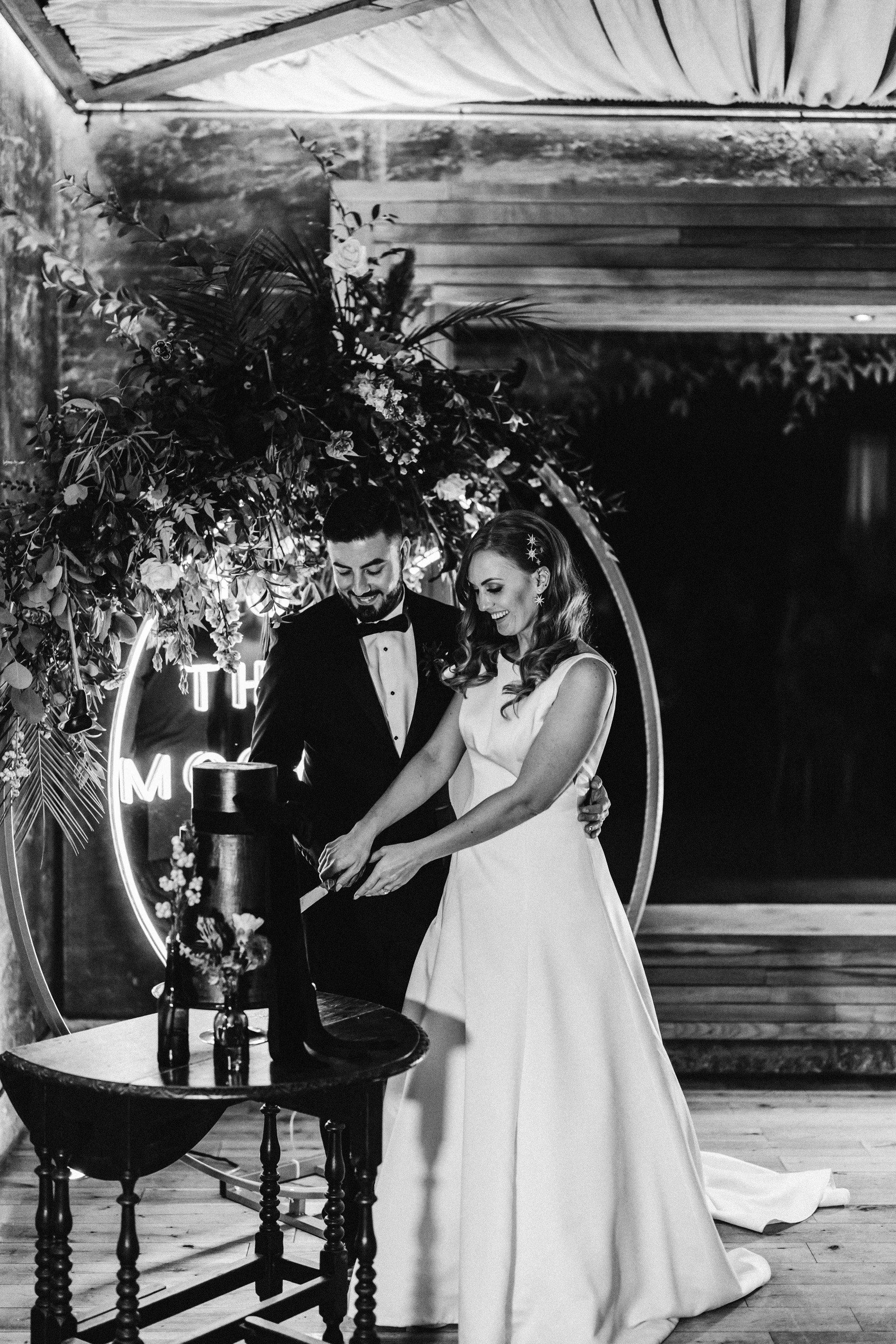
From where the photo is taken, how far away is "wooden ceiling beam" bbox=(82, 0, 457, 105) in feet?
12.1

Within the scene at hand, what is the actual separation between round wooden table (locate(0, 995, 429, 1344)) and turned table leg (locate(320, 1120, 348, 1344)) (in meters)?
0.23

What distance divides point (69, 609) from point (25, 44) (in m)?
1.91

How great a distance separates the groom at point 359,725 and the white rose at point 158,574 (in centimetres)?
28

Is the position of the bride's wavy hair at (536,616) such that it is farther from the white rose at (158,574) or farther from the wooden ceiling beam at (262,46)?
the wooden ceiling beam at (262,46)

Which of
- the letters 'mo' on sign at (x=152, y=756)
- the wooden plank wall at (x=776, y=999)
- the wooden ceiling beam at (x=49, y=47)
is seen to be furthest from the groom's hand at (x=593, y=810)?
the wooden ceiling beam at (x=49, y=47)

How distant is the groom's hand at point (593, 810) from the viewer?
2934mm

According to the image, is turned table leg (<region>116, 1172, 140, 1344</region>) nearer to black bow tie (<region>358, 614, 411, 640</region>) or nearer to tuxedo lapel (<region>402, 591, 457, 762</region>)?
tuxedo lapel (<region>402, 591, 457, 762</region>)

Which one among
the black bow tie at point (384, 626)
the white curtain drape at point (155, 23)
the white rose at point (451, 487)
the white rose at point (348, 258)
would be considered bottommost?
the black bow tie at point (384, 626)

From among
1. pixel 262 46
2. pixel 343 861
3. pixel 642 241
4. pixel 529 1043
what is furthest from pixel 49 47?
pixel 529 1043

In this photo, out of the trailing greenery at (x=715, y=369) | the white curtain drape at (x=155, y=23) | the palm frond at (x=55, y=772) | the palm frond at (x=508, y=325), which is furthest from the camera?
the trailing greenery at (x=715, y=369)

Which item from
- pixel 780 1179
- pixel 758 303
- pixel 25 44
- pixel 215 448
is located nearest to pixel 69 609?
pixel 215 448

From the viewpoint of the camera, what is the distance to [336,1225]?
9.38 ft

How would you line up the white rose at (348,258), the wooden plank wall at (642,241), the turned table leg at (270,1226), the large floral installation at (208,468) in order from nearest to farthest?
the turned table leg at (270,1226) < the large floral installation at (208,468) < the white rose at (348,258) < the wooden plank wall at (642,241)

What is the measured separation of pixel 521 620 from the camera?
2963 millimetres
